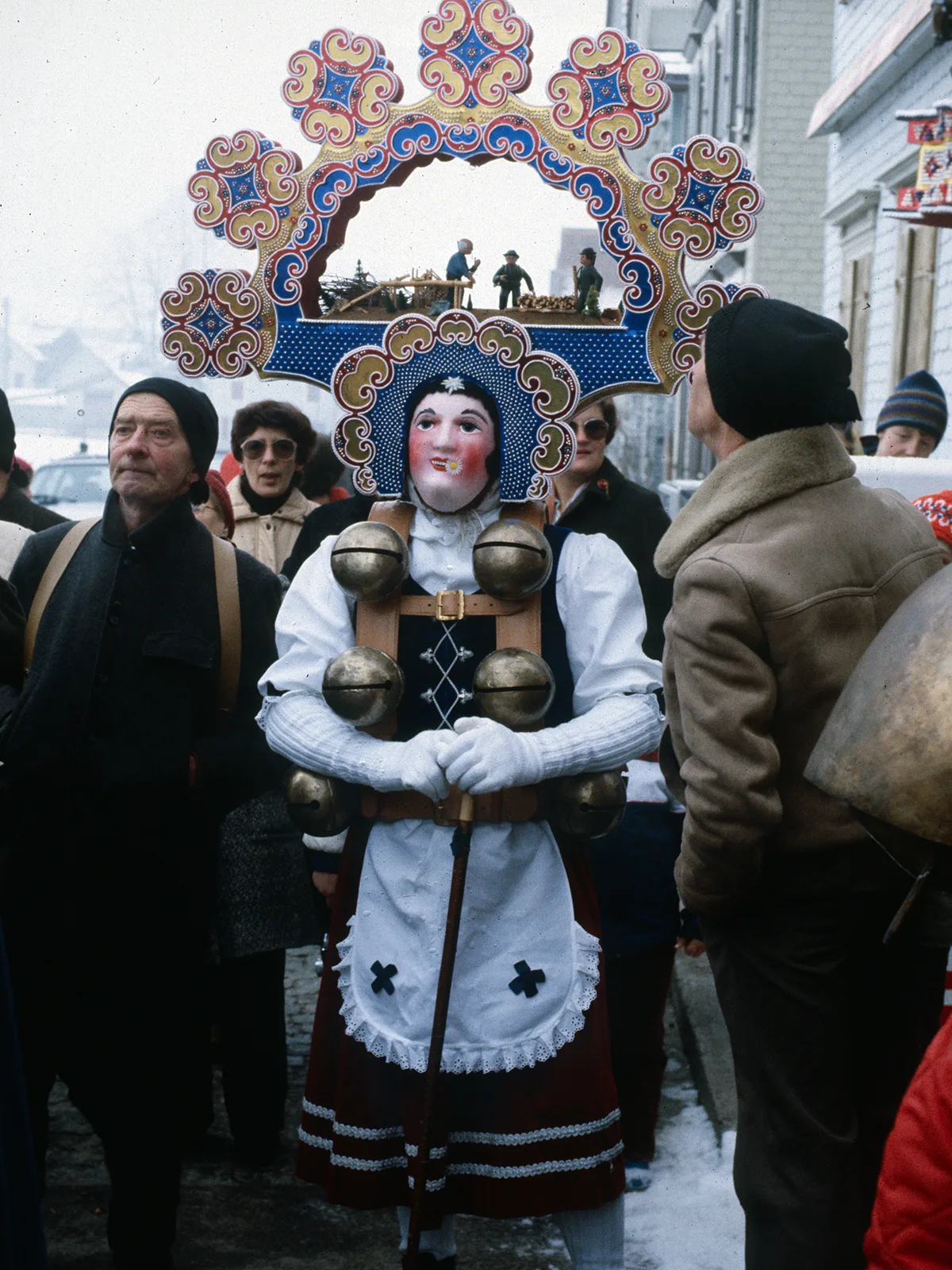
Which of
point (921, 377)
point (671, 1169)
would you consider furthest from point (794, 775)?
point (921, 377)

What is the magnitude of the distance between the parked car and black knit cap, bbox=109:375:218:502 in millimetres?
11879

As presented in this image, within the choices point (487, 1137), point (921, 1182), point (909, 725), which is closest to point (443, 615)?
point (487, 1137)

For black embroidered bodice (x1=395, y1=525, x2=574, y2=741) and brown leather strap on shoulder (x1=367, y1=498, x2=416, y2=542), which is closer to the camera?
black embroidered bodice (x1=395, y1=525, x2=574, y2=741)

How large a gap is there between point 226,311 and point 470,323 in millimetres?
673

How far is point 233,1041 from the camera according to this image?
3953 millimetres

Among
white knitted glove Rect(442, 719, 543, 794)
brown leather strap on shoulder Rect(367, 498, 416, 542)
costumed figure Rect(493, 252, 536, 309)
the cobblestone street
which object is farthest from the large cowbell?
costumed figure Rect(493, 252, 536, 309)

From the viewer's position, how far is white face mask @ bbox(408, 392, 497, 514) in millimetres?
3078

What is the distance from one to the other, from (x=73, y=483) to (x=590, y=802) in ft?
45.3

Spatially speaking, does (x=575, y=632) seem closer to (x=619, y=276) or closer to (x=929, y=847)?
(x=619, y=276)

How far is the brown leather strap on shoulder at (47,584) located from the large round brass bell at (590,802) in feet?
4.01

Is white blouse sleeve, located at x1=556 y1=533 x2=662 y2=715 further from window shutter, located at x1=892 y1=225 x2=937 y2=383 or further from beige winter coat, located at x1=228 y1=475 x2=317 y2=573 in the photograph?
window shutter, located at x1=892 y1=225 x2=937 y2=383

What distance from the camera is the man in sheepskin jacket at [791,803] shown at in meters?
2.48

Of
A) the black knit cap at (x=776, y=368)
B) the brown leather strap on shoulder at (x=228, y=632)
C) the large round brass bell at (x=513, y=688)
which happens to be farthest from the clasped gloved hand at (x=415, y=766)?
the black knit cap at (x=776, y=368)

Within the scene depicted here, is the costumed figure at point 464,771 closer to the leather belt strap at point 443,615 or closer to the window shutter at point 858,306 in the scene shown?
the leather belt strap at point 443,615
